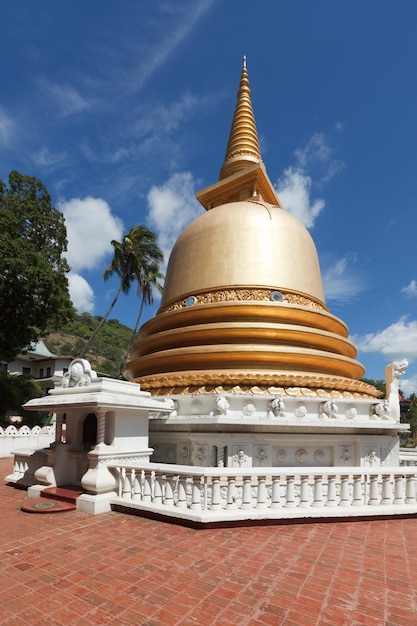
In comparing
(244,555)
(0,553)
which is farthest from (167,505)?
(0,553)

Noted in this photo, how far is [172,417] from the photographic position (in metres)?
11.5

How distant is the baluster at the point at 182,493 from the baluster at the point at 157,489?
20.4 inches

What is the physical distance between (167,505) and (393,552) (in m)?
4.18

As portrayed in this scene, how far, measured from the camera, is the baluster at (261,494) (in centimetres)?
784

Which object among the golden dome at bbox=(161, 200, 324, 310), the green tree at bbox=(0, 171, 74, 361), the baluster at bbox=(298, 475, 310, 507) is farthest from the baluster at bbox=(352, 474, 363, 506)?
the green tree at bbox=(0, 171, 74, 361)

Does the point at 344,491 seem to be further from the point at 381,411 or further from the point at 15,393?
the point at 15,393

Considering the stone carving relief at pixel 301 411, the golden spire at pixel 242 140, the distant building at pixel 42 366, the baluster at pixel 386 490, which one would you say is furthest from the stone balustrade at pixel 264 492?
the distant building at pixel 42 366

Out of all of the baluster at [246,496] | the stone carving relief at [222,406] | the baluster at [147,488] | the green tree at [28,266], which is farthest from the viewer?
the green tree at [28,266]

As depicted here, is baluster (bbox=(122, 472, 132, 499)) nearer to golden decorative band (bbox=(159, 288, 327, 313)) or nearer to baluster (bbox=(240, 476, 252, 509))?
baluster (bbox=(240, 476, 252, 509))

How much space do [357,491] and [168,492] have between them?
13.3 ft

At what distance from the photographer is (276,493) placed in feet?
25.8

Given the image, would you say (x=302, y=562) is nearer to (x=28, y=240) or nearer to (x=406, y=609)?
(x=406, y=609)

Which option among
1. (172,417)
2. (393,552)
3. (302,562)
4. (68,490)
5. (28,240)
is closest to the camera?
(302,562)

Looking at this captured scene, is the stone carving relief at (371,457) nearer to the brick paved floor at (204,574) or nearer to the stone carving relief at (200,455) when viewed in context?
the brick paved floor at (204,574)
